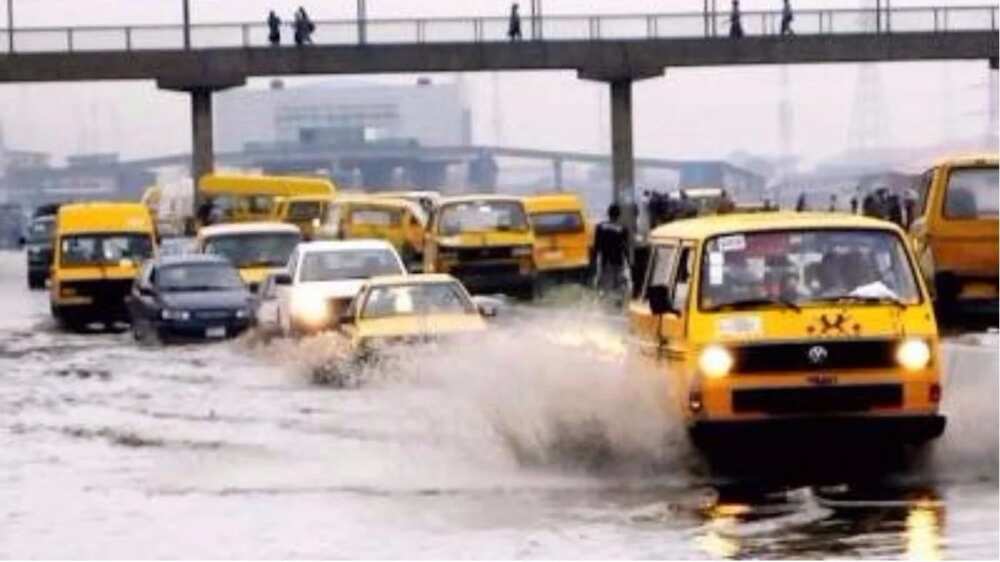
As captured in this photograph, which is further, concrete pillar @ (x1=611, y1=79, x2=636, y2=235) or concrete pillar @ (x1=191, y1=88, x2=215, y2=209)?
concrete pillar @ (x1=611, y1=79, x2=636, y2=235)

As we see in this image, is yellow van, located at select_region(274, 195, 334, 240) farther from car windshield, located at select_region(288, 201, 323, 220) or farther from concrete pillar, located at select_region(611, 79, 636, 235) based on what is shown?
concrete pillar, located at select_region(611, 79, 636, 235)

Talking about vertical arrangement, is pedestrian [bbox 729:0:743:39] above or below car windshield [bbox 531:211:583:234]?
above

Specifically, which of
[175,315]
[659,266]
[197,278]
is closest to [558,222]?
[197,278]

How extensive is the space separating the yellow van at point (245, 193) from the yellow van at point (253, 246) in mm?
24062

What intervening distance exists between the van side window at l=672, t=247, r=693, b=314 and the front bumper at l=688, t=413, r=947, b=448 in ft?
3.23

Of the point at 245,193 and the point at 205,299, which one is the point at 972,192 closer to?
the point at 205,299

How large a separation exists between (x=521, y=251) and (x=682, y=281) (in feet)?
97.7

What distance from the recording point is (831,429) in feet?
53.7

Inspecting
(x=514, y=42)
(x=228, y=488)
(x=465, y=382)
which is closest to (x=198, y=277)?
(x=465, y=382)

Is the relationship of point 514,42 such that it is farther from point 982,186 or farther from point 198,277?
point 982,186

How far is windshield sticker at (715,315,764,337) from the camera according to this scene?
16.5m

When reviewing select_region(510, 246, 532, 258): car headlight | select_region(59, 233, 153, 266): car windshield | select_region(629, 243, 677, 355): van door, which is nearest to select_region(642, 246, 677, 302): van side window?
select_region(629, 243, 677, 355): van door

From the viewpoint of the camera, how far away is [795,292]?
16688 millimetres

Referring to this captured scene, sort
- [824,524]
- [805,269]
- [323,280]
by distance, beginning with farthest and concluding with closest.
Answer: [323,280] → [805,269] → [824,524]
